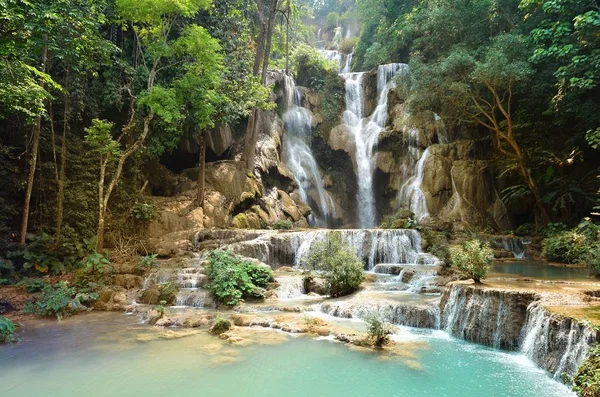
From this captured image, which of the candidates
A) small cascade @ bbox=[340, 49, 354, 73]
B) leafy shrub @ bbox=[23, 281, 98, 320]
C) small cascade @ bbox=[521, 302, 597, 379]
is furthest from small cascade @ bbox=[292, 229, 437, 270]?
small cascade @ bbox=[340, 49, 354, 73]

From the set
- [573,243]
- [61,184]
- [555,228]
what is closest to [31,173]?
[61,184]

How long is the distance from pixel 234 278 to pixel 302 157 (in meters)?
15.4

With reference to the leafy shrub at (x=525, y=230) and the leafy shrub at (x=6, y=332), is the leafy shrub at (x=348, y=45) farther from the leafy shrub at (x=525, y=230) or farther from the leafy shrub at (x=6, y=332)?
the leafy shrub at (x=6, y=332)

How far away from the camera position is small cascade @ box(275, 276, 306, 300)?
11336 mm

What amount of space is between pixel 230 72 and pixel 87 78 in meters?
6.09

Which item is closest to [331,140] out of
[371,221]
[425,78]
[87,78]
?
[371,221]

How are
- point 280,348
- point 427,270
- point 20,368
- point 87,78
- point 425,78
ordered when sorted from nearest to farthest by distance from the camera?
point 20,368, point 280,348, point 427,270, point 87,78, point 425,78

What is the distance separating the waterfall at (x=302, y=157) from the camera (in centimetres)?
2408

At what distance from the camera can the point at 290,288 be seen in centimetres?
1155

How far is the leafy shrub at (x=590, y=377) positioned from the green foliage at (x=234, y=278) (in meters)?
7.39

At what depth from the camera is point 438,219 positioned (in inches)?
757

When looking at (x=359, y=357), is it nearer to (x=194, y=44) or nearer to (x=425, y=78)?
(x=194, y=44)

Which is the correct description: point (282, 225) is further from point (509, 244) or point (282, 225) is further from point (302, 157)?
point (509, 244)

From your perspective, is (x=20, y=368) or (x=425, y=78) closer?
(x=20, y=368)
